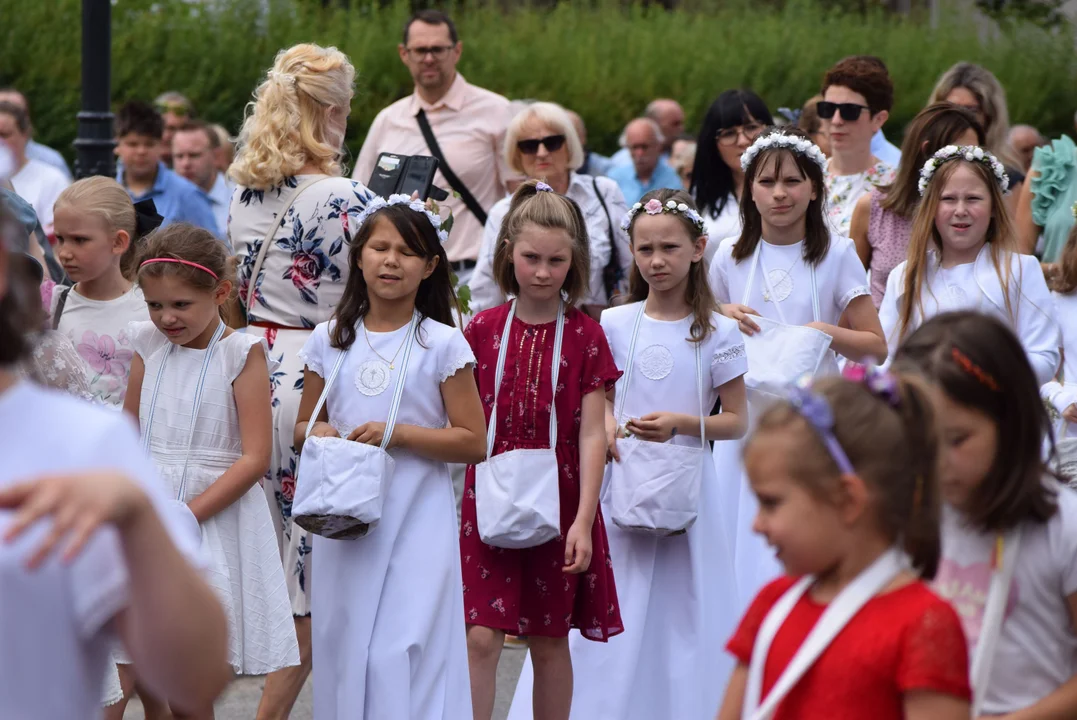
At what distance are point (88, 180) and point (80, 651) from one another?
374 cm

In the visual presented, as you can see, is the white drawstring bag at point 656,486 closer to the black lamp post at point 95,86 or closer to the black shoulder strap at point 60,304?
the black shoulder strap at point 60,304

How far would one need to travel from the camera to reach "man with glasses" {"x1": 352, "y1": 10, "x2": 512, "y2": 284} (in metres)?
8.32

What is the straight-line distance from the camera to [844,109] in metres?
7.07

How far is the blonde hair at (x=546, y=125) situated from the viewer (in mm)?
7078

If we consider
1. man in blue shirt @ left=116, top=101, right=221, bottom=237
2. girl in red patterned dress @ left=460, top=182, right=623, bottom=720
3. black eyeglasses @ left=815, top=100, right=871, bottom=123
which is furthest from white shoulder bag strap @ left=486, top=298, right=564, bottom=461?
man in blue shirt @ left=116, top=101, right=221, bottom=237

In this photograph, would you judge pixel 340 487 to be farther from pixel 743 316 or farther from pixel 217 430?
pixel 743 316

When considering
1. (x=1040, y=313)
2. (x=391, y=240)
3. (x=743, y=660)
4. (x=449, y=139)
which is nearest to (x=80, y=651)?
(x=743, y=660)

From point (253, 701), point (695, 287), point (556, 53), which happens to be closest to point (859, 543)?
point (695, 287)

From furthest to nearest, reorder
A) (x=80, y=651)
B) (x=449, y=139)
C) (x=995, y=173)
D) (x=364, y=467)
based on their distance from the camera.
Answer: (x=449, y=139) < (x=995, y=173) < (x=364, y=467) < (x=80, y=651)

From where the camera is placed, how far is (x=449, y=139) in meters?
8.37

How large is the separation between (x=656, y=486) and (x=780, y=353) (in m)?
0.75

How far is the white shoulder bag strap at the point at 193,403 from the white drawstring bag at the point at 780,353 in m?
1.89

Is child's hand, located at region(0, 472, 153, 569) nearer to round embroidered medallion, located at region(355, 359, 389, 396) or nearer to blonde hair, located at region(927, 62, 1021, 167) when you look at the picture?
round embroidered medallion, located at region(355, 359, 389, 396)

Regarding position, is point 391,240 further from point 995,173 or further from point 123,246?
point 995,173
